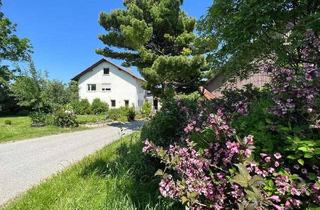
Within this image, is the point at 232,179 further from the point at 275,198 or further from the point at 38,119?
the point at 38,119

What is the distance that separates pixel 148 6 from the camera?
2277 cm

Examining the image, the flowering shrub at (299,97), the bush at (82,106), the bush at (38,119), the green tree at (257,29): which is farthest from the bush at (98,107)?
the flowering shrub at (299,97)

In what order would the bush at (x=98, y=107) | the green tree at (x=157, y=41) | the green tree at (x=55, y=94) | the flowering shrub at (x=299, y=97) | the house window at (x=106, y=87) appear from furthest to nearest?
the house window at (x=106, y=87), the bush at (x=98, y=107), the green tree at (x=55, y=94), the green tree at (x=157, y=41), the flowering shrub at (x=299, y=97)

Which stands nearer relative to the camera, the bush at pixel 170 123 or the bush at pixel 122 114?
the bush at pixel 170 123

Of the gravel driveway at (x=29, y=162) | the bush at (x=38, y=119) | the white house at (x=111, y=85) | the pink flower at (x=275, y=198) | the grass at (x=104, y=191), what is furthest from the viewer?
the white house at (x=111, y=85)

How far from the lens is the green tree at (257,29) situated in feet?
14.2

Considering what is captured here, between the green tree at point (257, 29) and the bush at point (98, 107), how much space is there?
3893 centimetres

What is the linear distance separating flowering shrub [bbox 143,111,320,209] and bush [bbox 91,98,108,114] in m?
41.2

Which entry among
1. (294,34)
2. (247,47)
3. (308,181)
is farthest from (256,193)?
(247,47)

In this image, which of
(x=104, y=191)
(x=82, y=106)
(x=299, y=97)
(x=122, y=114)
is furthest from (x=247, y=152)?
(x=82, y=106)

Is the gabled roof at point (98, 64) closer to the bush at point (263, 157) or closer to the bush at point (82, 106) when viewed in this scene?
the bush at point (82, 106)

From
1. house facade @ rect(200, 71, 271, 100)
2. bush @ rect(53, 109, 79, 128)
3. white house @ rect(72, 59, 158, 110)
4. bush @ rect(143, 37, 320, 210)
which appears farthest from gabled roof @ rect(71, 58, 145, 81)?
bush @ rect(143, 37, 320, 210)

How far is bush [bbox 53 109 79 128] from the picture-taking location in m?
22.4

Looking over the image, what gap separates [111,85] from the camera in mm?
46969
